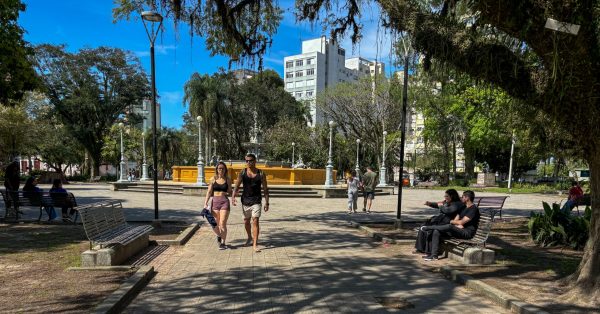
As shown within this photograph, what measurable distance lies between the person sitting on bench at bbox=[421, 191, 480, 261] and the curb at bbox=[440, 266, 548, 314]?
0.90 metres

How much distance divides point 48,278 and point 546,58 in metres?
6.74

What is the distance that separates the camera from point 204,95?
4891 cm

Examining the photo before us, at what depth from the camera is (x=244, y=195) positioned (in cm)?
793

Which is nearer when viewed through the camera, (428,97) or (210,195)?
(210,195)

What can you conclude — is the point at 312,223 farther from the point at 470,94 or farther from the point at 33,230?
the point at 470,94

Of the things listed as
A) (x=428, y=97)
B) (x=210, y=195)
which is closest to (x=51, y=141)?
(x=428, y=97)

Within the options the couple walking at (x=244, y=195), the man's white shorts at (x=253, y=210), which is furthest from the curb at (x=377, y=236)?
the man's white shorts at (x=253, y=210)

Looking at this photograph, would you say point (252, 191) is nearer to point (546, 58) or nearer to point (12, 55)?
point (546, 58)

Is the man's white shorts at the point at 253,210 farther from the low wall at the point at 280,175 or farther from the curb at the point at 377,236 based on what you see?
the low wall at the point at 280,175

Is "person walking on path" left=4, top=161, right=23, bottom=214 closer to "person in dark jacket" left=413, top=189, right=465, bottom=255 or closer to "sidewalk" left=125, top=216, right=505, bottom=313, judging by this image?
"sidewalk" left=125, top=216, right=505, bottom=313

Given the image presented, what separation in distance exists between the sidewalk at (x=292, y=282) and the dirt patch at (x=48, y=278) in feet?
1.80

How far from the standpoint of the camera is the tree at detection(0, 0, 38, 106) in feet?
32.7

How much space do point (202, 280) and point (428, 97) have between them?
36060mm

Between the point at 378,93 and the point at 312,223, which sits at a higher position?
the point at 378,93
